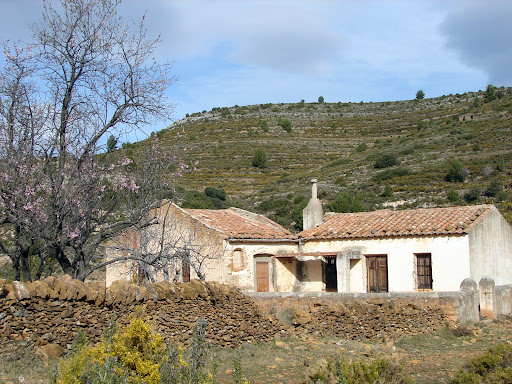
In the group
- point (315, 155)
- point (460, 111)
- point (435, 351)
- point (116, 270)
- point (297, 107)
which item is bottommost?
point (435, 351)

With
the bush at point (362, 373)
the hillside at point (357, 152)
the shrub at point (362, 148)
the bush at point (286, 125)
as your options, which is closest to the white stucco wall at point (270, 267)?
the hillside at point (357, 152)

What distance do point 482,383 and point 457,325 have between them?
6147 millimetres

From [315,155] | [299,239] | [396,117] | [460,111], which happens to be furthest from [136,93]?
[396,117]

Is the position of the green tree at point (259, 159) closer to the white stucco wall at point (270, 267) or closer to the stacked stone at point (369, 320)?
the white stucco wall at point (270, 267)

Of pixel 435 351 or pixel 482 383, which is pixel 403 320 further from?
pixel 482 383

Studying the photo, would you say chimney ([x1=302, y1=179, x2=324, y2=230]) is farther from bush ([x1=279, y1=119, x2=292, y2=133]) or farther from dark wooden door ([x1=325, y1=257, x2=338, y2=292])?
bush ([x1=279, y1=119, x2=292, y2=133])

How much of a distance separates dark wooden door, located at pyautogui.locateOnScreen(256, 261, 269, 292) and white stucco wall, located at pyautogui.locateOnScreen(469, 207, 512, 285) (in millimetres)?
7200

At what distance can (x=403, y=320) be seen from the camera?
1477 cm

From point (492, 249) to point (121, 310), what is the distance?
49.0ft

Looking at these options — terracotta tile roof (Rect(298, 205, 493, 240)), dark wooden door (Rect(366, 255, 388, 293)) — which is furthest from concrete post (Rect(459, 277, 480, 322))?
dark wooden door (Rect(366, 255, 388, 293))

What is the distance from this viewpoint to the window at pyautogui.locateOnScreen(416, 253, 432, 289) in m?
20.1

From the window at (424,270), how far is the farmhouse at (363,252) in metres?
0.03

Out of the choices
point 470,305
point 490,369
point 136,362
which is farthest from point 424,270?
point 136,362

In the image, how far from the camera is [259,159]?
56.3 meters
